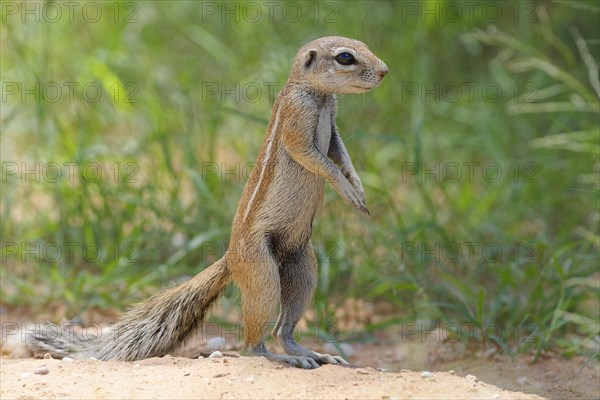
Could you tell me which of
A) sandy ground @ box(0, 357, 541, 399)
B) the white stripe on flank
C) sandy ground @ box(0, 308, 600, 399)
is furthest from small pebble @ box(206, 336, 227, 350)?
the white stripe on flank

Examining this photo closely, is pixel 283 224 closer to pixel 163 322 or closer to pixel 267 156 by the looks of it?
pixel 267 156

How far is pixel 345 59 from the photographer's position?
403 centimetres

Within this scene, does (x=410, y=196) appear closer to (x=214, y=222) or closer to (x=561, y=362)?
(x=214, y=222)

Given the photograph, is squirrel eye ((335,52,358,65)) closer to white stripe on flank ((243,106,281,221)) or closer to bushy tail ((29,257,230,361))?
white stripe on flank ((243,106,281,221))

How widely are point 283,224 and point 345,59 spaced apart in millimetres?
801

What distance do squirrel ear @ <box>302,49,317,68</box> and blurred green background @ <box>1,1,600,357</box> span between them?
4.43 ft

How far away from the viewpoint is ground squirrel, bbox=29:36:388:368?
4.07m

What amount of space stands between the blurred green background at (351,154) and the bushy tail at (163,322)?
3.56ft

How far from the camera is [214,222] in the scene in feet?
20.2

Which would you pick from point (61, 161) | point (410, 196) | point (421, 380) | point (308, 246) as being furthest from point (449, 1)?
point (421, 380)

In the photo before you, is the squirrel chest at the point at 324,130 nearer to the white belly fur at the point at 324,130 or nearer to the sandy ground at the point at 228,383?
the white belly fur at the point at 324,130

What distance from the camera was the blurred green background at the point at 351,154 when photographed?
5621 mm

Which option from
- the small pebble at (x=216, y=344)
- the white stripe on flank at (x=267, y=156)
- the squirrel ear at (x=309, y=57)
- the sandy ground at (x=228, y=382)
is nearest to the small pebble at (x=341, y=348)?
the small pebble at (x=216, y=344)

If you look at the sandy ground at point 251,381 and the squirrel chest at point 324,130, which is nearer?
the sandy ground at point 251,381
